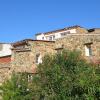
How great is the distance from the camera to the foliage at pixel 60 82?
1086 inches

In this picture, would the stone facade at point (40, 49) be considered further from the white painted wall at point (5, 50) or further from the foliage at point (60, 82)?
the white painted wall at point (5, 50)

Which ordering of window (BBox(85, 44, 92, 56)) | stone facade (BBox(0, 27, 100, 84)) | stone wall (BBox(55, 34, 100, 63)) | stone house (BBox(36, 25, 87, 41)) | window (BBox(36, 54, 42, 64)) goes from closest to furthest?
1. stone wall (BBox(55, 34, 100, 63))
2. window (BBox(85, 44, 92, 56))
3. stone facade (BBox(0, 27, 100, 84))
4. window (BBox(36, 54, 42, 64))
5. stone house (BBox(36, 25, 87, 41))

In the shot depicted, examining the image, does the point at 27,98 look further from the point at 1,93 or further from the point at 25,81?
the point at 1,93

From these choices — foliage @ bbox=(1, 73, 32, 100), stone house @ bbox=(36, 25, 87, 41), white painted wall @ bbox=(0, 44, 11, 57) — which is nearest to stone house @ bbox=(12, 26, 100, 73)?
foliage @ bbox=(1, 73, 32, 100)

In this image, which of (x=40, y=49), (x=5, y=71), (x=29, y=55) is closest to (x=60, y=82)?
(x=29, y=55)

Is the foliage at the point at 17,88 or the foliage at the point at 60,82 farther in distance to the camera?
the foliage at the point at 17,88

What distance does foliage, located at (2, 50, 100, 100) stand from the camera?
27578 mm

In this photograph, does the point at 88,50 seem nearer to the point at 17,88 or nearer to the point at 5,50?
the point at 17,88

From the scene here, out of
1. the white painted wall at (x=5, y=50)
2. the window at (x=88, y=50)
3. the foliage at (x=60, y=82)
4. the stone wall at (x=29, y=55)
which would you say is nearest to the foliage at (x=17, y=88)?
the foliage at (x=60, y=82)

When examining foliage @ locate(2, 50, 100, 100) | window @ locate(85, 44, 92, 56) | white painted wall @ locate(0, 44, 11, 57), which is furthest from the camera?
white painted wall @ locate(0, 44, 11, 57)

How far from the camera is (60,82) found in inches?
1169

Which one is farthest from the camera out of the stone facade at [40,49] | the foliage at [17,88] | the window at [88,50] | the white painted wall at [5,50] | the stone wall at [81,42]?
the white painted wall at [5,50]

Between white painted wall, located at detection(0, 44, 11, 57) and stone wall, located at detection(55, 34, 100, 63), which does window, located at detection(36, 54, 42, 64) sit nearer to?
stone wall, located at detection(55, 34, 100, 63)

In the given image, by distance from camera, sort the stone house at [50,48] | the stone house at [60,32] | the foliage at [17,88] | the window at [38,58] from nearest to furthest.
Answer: the foliage at [17,88]
the stone house at [50,48]
the window at [38,58]
the stone house at [60,32]
